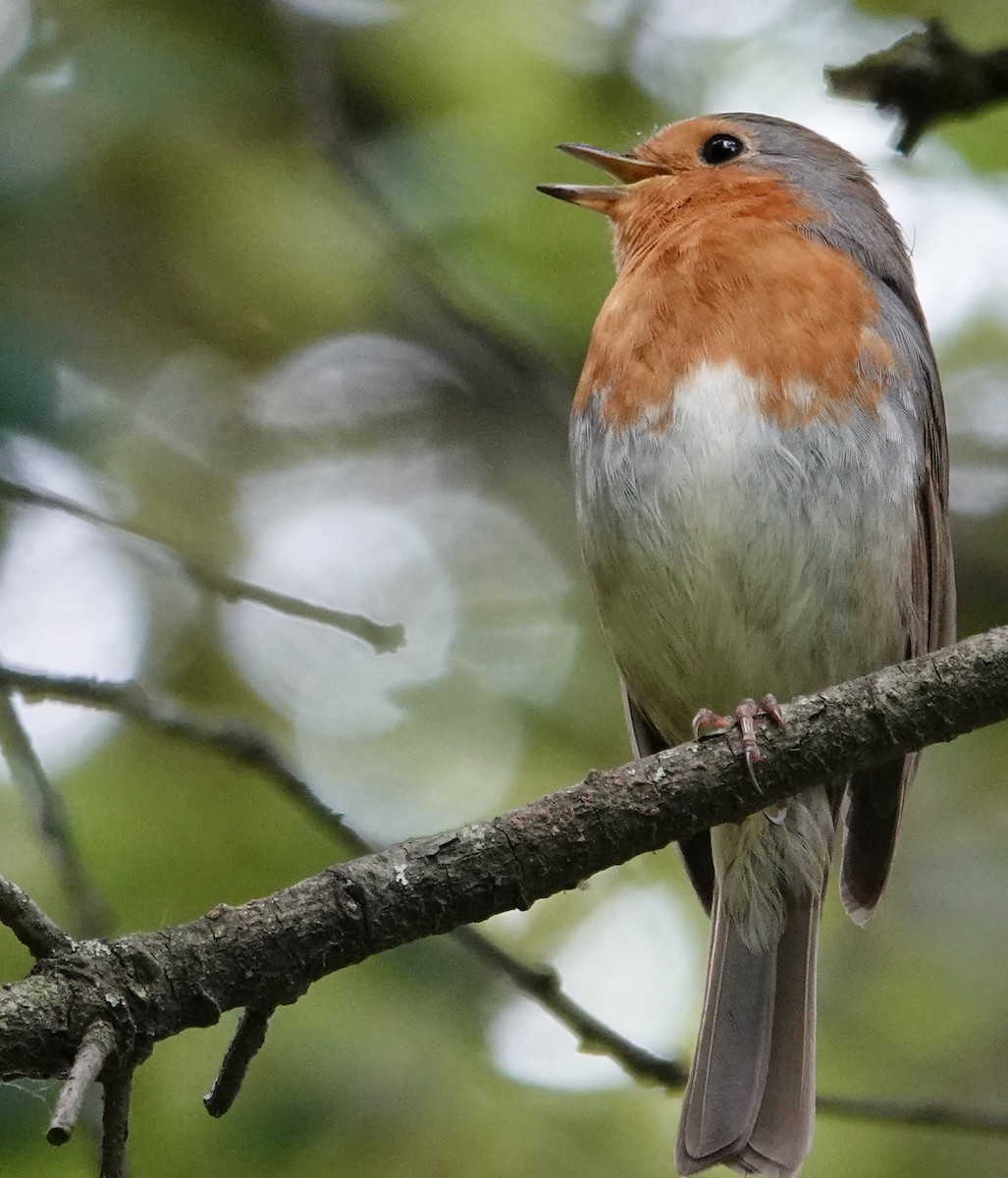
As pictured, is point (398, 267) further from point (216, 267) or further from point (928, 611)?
point (928, 611)

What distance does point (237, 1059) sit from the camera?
242 centimetres

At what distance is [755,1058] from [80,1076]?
2306mm

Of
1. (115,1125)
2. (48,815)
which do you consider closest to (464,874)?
(115,1125)

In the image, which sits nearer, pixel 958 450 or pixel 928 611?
pixel 928 611

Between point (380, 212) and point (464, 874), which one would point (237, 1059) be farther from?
point (380, 212)

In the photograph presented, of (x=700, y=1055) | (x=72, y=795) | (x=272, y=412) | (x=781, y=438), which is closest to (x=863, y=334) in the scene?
(x=781, y=438)

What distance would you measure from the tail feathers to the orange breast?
4.54 feet

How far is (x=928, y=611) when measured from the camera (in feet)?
13.7

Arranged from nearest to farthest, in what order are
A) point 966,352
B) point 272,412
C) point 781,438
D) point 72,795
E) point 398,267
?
1. point 781,438
2. point 72,795
3. point 398,267
4. point 966,352
5. point 272,412

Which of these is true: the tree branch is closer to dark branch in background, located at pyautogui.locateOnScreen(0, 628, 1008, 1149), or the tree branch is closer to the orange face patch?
dark branch in background, located at pyautogui.locateOnScreen(0, 628, 1008, 1149)

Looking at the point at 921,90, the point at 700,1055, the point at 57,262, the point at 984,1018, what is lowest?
the point at 700,1055

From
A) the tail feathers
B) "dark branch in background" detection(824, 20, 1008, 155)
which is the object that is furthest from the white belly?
"dark branch in background" detection(824, 20, 1008, 155)

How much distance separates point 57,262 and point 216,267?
2.33 feet

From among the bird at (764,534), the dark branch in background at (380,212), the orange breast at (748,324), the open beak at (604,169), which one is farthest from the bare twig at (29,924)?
the dark branch in background at (380,212)
